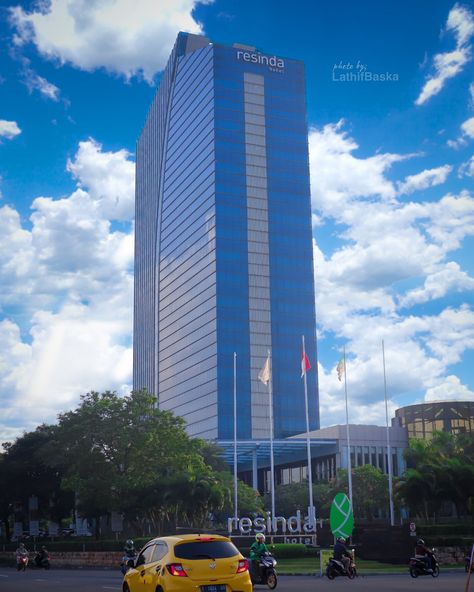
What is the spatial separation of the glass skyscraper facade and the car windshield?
125716mm

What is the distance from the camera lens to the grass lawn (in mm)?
37719

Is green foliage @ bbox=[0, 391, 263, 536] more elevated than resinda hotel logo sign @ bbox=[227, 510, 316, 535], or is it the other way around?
green foliage @ bbox=[0, 391, 263, 536]

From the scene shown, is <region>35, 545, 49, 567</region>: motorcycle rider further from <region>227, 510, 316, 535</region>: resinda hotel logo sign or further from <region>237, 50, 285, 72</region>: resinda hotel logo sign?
<region>237, 50, 285, 72</region>: resinda hotel logo sign

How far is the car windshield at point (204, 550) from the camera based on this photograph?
17406mm

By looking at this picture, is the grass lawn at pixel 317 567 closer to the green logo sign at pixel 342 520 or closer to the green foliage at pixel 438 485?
the green logo sign at pixel 342 520

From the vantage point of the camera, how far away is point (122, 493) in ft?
216

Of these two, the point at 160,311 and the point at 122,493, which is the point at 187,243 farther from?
the point at 122,493

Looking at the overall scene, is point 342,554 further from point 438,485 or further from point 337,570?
point 438,485

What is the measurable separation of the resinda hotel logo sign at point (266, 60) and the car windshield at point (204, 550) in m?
156

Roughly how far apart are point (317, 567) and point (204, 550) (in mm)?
24813

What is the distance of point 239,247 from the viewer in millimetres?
154375

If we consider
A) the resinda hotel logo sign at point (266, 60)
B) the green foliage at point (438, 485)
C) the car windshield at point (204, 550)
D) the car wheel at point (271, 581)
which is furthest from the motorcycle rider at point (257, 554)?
the resinda hotel logo sign at point (266, 60)

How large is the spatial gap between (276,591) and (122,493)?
41636 millimetres

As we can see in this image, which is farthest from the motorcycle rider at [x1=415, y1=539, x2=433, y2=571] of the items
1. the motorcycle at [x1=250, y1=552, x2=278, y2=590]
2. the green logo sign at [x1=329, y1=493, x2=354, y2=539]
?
the motorcycle at [x1=250, y1=552, x2=278, y2=590]
